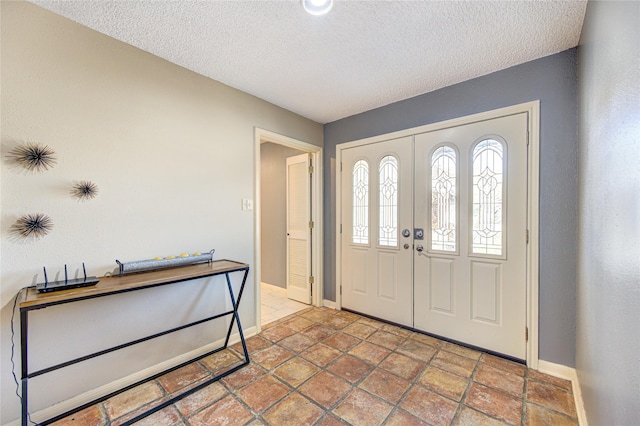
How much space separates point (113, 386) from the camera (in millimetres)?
1850

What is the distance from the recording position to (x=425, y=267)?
106 inches

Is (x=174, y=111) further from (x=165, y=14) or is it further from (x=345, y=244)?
(x=345, y=244)

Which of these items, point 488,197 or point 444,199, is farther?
point 444,199

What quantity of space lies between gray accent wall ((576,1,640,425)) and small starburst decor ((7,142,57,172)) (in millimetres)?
2754

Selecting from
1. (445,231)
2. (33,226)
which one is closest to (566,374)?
(445,231)

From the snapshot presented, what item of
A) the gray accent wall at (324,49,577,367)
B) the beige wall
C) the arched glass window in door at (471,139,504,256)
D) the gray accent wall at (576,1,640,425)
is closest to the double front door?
the arched glass window in door at (471,139,504,256)

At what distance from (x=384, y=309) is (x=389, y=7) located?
109 inches

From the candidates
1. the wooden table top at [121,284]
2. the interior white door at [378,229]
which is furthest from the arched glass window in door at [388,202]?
the wooden table top at [121,284]

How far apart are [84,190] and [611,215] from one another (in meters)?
2.85

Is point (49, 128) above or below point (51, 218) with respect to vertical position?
above

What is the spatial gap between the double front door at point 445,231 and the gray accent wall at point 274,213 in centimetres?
116

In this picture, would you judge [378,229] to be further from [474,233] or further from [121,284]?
[121,284]

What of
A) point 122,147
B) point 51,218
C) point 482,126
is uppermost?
point 482,126

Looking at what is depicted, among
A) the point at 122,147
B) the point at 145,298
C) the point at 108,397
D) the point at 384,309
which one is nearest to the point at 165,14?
the point at 122,147
